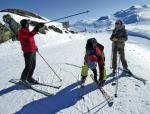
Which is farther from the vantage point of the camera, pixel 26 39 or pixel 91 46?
pixel 26 39

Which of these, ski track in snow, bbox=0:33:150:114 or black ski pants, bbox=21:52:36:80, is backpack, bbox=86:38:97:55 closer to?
ski track in snow, bbox=0:33:150:114

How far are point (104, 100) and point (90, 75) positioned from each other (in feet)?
8.89

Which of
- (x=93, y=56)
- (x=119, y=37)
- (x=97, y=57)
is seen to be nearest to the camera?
(x=93, y=56)

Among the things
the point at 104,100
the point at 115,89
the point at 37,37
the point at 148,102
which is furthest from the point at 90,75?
the point at 37,37

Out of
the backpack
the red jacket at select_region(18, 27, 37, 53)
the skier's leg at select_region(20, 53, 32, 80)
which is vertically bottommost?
the skier's leg at select_region(20, 53, 32, 80)

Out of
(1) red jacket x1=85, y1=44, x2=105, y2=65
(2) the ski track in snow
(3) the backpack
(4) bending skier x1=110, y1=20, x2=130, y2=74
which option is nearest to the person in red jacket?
(2) the ski track in snow

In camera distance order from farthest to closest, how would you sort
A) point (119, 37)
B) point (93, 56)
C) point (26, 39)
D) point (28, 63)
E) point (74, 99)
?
1. point (119, 37)
2. point (28, 63)
3. point (26, 39)
4. point (93, 56)
5. point (74, 99)

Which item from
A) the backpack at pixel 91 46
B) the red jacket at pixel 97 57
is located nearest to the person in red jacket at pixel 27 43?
the backpack at pixel 91 46

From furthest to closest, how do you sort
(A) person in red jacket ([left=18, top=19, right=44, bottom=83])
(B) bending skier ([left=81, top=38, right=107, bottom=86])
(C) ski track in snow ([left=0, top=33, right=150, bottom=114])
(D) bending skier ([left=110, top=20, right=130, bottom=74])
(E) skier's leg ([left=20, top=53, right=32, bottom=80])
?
(D) bending skier ([left=110, top=20, right=130, bottom=74]), (E) skier's leg ([left=20, top=53, right=32, bottom=80]), (A) person in red jacket ([left=18, top=19, right=44, bottom=83]), (B) bending skier ([left=81, top=38, right=107, bottom=86]), (C) ski track in snow ([left=0, top=33, right=150, bottom=114])

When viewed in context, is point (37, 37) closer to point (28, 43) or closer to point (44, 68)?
point (44, 68)

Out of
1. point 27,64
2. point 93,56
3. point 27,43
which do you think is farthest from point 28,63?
point 93,56

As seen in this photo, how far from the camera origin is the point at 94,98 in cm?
816

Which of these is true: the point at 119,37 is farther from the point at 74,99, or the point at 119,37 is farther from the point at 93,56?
the point at 74,99

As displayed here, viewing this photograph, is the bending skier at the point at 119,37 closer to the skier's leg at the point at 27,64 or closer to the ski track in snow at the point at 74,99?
the ski track in snow at the point at 74,99
